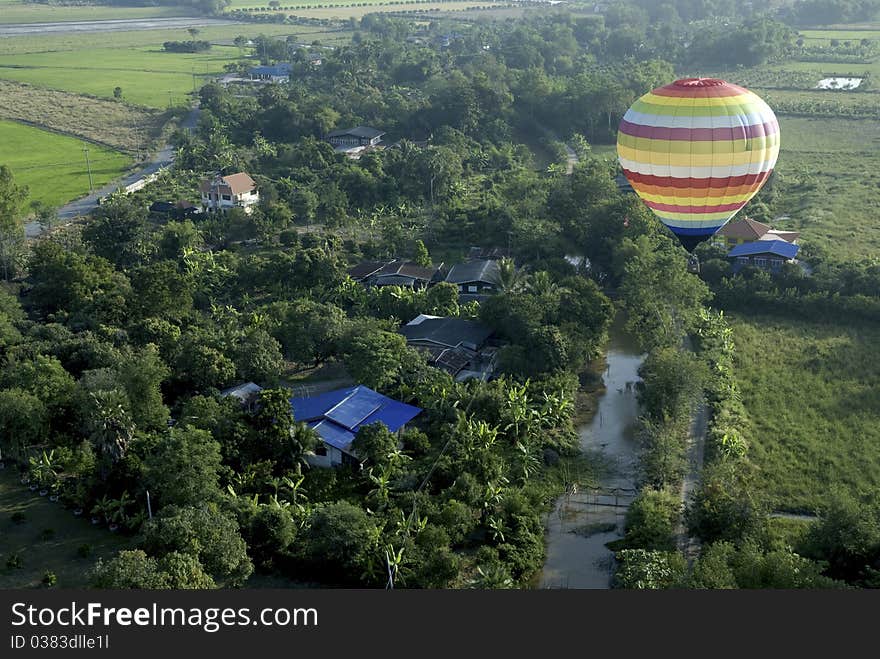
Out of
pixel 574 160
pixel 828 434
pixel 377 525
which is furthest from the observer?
pixel 574 160

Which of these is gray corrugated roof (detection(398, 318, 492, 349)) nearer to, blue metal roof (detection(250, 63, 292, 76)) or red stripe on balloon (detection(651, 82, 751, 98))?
red stripe on balloon (detection(651, 82, 751, 98))

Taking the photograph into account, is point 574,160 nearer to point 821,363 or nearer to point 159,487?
point 821,363

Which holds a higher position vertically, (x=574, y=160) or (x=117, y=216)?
(x=117, y=216)

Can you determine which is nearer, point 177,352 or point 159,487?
point 159,487

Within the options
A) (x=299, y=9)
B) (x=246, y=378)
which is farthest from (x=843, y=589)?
(x=299, y=9)

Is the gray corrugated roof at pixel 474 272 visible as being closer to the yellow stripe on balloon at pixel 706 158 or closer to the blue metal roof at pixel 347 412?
the yellow stripe on balloon at pixel 706 158

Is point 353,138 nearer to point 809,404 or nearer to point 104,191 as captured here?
point 104,191
